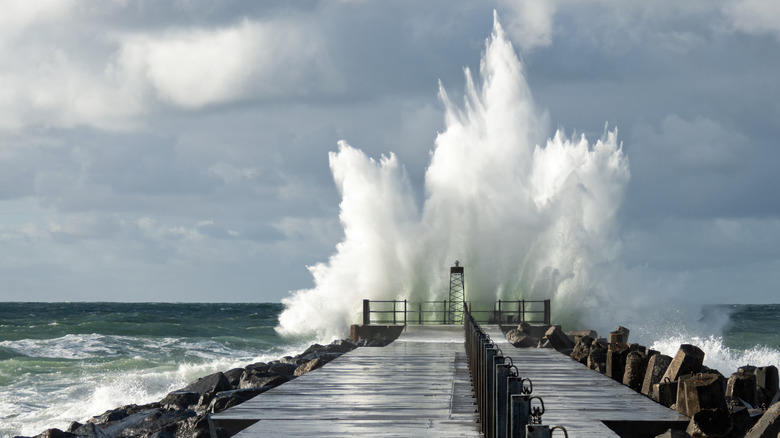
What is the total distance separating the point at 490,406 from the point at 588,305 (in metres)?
35.7

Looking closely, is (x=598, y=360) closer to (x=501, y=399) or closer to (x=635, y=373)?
(x=635, y=373)

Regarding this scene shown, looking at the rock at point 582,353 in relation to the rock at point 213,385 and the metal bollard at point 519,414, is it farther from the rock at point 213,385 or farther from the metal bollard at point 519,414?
the metal bollard at point 519,414

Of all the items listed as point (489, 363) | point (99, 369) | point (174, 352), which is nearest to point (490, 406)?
point (489, 363)

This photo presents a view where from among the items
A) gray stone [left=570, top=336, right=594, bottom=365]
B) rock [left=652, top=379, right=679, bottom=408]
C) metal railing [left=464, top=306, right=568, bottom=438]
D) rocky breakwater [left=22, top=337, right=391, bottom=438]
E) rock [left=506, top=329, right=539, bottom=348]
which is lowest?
rocky breakwater [left=22, top=337, right=391, bottom=438]

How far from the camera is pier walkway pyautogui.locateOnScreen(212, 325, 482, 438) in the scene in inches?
354

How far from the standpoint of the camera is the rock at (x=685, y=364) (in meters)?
12.4

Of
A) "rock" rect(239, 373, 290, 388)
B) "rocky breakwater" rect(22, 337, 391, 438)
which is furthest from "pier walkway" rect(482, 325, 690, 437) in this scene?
"rock" rect(239, 373, 290, 388)

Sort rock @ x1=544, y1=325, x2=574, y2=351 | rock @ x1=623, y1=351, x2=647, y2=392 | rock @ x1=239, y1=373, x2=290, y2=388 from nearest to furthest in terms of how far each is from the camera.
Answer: rock @ x1=623, y1=351, x2=647, y2=392, rock @ x1=239, y1=373, x2=290, y2=388, rock @ x1=544, y1=325, x2=574, y2=351

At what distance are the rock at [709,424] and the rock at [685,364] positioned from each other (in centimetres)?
289

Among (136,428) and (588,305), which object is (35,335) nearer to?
(588,305)

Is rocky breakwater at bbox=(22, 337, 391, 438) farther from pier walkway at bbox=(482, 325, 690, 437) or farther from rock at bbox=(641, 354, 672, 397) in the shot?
rock at bbox=(641, 354, 672, 397)

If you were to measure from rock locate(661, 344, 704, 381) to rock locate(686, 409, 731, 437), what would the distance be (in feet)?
9.49

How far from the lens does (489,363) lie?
7996 mm

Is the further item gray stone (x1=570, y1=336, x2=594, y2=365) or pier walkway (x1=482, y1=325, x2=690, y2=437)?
gray stone (x1=570, y1=336, x2=594, y2=365)
